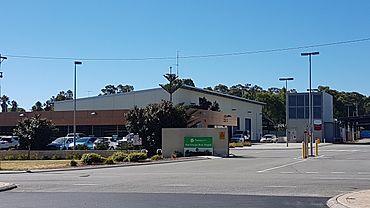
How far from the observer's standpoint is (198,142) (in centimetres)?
4603

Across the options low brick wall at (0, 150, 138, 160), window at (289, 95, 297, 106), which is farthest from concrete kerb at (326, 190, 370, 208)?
window at (289, 95, 297, 106)

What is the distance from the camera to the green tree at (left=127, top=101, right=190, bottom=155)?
49.2m

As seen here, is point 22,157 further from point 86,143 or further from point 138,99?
point 138,99

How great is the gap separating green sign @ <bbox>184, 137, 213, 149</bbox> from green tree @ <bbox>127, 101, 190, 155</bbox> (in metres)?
3.59

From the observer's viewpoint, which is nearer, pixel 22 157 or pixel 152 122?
pixel 152 122

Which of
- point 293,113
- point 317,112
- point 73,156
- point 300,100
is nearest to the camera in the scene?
point 73,156

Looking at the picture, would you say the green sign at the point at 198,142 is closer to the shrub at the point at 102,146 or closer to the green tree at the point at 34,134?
the shrub at the point at 102,146

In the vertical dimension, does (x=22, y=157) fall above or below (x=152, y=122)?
below

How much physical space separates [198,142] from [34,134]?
1794 centimetres

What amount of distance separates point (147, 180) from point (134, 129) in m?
26.2

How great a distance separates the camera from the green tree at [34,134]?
55656 millimetres

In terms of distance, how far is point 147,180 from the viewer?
23766 millimetres

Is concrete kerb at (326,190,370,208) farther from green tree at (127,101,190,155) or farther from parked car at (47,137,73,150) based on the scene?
parked car at (47,137,73,150)

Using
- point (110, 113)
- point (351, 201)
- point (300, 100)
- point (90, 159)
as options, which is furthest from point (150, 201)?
point (300, 100)
